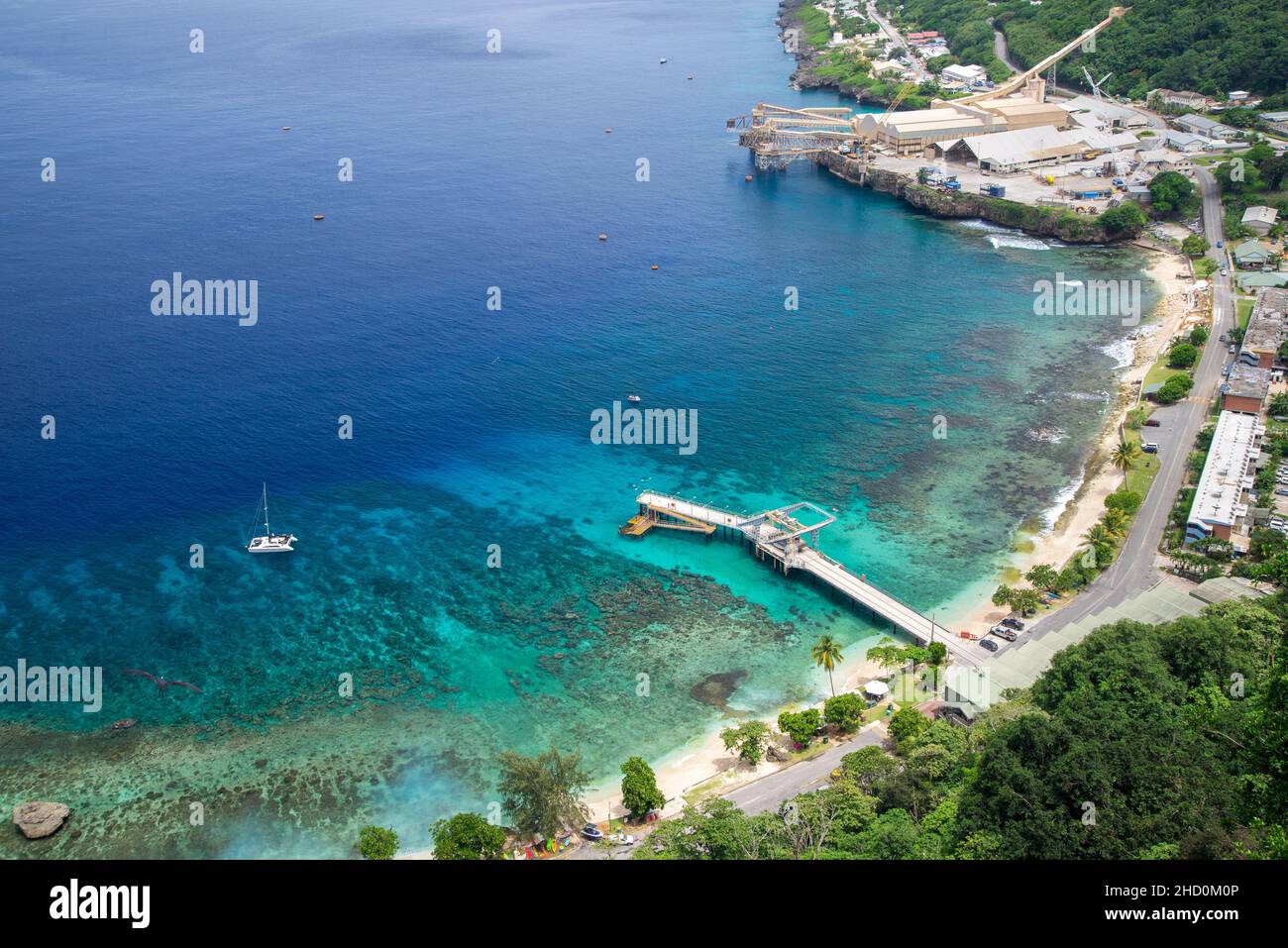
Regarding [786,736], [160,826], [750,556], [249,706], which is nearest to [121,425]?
[249,706]

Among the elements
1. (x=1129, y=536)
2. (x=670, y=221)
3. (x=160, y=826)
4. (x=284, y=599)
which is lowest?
(x=160, y=826)

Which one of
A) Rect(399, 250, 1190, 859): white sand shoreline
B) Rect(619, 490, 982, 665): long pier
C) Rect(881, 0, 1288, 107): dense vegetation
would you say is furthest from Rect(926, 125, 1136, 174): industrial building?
Rect(619, 490, 982, 665): long pier

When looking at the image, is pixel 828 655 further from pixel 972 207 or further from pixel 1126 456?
pixel 972 207

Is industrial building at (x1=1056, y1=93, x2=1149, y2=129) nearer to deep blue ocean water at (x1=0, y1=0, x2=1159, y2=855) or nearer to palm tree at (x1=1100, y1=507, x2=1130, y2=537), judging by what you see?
deep blue ocean water at (x1=0, y1=0, x2=1159, y2=855)

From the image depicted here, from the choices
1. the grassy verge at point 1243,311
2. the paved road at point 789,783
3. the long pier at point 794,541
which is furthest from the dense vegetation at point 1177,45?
the paved road at point 789,783

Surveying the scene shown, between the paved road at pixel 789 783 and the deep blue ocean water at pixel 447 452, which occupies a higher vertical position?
the deep blue ocean water at pixel 447 452

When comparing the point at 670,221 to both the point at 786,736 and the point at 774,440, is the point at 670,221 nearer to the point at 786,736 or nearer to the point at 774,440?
the point at 774,440

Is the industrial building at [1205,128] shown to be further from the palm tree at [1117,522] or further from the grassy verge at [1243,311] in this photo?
the palm tree at [1117,522]
